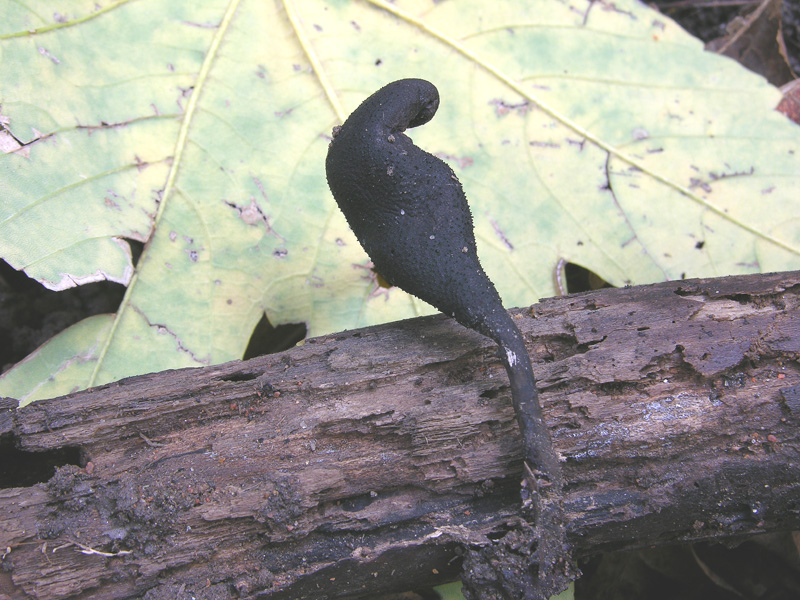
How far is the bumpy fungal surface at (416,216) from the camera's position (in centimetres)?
132

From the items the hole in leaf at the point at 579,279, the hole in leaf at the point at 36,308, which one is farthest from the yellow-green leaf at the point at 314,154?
the hole in leaf at the point at 36,308

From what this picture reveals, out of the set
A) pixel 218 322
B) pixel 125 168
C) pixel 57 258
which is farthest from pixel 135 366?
pixel 125 168

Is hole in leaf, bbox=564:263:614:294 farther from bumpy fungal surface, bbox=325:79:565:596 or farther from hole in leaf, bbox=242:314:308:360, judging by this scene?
hole in leaf, bbox=242:314:308:360

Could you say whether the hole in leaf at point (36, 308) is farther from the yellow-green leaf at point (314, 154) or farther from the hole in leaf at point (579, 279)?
the hole in leaf at point (579, 279)

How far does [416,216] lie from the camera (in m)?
1.35

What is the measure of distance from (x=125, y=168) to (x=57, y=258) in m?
0.30

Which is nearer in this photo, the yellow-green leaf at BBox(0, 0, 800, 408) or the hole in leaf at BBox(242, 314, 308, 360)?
the yellow-green leaf at BBox(0, 0, 800, 408)

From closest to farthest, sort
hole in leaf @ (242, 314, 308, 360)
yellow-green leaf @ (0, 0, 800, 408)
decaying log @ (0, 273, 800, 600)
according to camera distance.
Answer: decaying log @ (0, 273, 800, 600) < yellow-green leaf @ (0, 0, 800, 408) < hole in leaf @ (242, 314, 308, 360)

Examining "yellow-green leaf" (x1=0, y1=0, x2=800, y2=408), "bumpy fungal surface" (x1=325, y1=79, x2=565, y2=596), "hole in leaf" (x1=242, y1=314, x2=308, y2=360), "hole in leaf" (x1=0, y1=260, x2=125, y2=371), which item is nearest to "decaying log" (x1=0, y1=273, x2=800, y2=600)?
"bumpy fungal surface" (x1=325, y1=79, x2=565, y2=596)

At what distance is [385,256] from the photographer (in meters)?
1.38

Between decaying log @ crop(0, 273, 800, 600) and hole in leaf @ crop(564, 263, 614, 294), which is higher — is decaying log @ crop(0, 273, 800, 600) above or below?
below

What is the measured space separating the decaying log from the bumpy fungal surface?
97 mm

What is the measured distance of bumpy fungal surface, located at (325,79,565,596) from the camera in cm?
132

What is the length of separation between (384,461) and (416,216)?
1.73 ft
